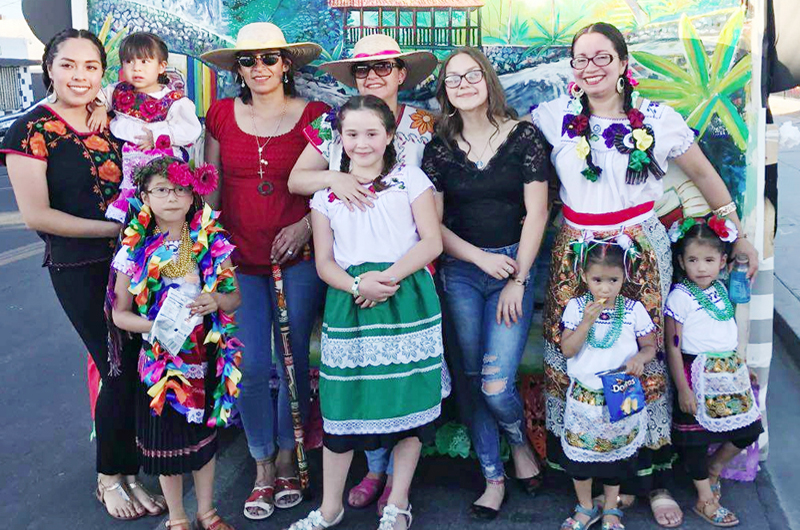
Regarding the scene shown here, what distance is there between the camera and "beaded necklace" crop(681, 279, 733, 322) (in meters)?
3.18

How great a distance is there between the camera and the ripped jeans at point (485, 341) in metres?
3.25

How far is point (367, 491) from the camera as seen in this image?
11.5 ft

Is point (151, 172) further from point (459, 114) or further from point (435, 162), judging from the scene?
point (459, 114)

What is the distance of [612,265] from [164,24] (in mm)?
2520

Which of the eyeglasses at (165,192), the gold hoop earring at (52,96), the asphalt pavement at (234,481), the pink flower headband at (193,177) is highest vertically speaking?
the gold hoop earring at (52,96)

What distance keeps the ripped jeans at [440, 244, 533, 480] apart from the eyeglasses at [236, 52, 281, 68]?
114cm

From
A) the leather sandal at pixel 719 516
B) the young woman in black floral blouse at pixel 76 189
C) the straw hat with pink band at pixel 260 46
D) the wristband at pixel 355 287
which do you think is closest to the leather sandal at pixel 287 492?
the young woman in black floral blouse at pixel 76 189

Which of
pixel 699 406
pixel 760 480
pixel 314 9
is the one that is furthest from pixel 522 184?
pixel 760 480

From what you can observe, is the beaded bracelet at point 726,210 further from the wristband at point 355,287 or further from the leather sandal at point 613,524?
the wristband at point 355,287

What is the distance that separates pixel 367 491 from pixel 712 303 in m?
1.72

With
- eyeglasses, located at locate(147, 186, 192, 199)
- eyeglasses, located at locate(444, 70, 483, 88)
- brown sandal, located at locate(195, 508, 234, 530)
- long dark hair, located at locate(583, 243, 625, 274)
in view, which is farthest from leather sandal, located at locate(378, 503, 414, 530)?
eyeglasses, located at locate(444, 70, 483, 88)

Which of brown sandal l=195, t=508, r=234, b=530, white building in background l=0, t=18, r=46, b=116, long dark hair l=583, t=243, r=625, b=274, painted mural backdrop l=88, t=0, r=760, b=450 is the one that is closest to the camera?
long dark hair l=583, t=243, r=625, b=274

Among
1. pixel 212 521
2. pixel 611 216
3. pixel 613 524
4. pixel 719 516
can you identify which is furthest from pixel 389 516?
pixel 611 216

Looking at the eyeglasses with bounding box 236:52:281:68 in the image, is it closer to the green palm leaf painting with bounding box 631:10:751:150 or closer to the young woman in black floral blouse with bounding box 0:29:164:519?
the young woman in black floral blouse with bounding box 0:29:164:519
